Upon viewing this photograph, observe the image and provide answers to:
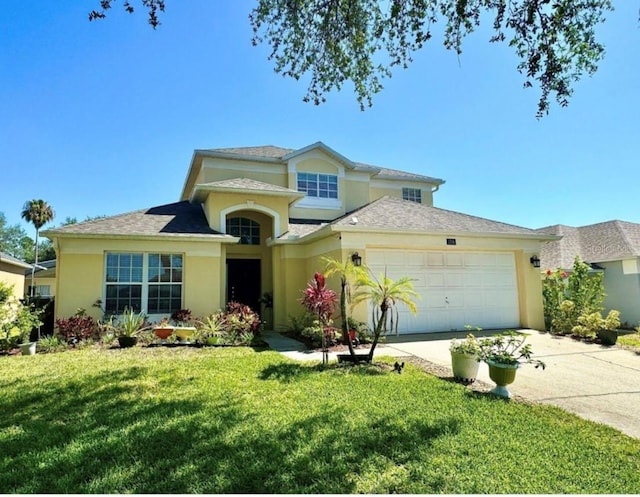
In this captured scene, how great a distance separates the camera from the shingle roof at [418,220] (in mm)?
12193

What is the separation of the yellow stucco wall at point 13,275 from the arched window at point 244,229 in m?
10.7

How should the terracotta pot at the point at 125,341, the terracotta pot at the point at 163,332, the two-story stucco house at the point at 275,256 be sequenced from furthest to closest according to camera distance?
the two-story stucco house at the point at 275,256 < the terracotta pot at the point at 163,332 < the terracotta pot at the point at 125,341

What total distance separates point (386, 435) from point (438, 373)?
11.5 ft

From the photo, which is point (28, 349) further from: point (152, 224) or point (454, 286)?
point (454, 286)

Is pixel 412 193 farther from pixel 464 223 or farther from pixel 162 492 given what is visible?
pixel 162 492

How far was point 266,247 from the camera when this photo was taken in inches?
620

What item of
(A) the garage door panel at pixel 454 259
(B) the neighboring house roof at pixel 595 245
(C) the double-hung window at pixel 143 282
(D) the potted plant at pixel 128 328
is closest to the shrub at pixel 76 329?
(D) the potted plant at pixel 128 328

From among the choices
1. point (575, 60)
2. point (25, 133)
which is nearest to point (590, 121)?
point (575, 60)

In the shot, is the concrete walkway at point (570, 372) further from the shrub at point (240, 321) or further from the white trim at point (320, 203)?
the white trim at point (320, 203)

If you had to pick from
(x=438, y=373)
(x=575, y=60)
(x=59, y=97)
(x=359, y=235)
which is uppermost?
(x=59, y=97)

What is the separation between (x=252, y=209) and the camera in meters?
14.5

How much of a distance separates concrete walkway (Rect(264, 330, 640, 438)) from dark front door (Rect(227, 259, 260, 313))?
11.6ft

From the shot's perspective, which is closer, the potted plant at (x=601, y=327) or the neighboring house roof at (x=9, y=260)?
the potted plant at (x=601, y=327)

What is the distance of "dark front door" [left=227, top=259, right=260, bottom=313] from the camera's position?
15570mm
